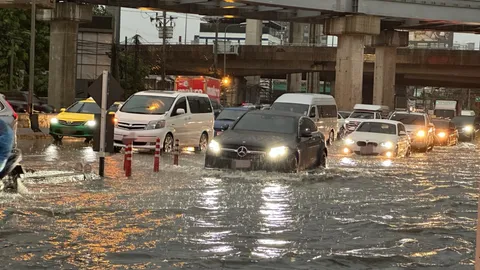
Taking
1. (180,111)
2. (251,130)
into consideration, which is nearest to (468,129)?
(180,111)

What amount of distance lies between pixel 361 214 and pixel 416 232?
5.66 ft

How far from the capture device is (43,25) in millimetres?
63719

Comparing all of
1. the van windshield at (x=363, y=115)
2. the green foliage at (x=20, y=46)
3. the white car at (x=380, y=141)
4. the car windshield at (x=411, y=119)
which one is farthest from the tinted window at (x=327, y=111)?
the green foliage at (x=20, y=46)

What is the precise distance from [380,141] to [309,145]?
30.2 feet

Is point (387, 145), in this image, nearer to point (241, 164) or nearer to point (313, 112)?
point (313, 112)

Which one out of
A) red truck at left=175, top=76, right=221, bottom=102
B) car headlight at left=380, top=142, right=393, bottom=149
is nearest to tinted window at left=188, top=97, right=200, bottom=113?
car headlight at left=380, top=142, right=393, bottom=149

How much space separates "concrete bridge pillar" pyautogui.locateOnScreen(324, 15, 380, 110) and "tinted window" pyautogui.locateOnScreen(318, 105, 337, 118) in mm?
15219

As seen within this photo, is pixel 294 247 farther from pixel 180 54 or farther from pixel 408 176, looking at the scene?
pixel 180 54

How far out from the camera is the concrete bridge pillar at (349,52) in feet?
173

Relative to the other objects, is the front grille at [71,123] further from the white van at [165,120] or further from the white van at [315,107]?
the white van at [315,107]

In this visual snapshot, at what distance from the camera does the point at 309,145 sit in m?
20.1

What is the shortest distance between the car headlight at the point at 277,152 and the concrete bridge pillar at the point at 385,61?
156ft

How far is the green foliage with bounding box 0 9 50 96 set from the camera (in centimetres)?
5712

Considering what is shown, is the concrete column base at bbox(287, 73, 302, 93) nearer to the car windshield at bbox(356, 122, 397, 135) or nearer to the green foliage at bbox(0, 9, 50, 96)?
the green foliage at bbox(0, 9, 50, 96)
